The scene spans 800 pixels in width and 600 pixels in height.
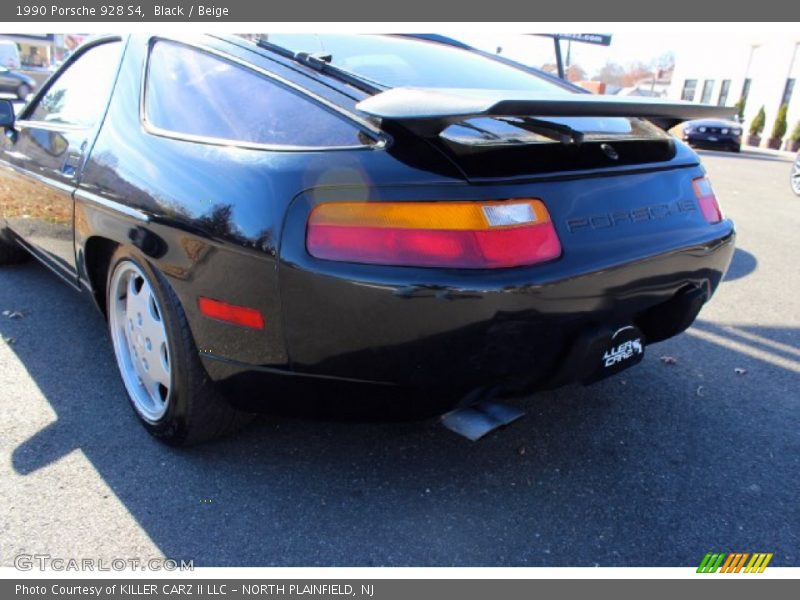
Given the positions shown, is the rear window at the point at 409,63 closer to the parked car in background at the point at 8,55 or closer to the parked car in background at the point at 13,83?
the parked car in background at the point at 13,83

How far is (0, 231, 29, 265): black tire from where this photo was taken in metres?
3.99

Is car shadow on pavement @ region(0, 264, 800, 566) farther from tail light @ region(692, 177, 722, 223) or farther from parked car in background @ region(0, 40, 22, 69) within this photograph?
parked car in background @ region(0, 40, 22, 69)

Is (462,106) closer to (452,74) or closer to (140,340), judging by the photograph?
(452,74)

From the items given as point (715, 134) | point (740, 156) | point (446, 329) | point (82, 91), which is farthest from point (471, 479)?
point (715, 134)

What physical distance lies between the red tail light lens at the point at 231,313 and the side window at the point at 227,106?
50cm

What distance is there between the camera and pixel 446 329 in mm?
1670

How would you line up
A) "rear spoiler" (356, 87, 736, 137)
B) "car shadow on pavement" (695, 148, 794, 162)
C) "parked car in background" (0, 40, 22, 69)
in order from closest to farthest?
1. "rear spoiler" (356, 87, 736, 137)
2. "car shadow on pavement" (695, 148, 794, 162)
3. "parked car in background" (0, 40, 22, 69)

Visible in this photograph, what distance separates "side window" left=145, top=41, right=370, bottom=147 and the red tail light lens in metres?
0.50

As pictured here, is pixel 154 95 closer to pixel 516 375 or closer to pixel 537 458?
pixel 516 375

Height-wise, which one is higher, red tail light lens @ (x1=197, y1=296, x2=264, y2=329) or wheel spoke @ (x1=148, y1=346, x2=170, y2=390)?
red tail light lens @ (x1=197, y1=296, x2=264, y2=329)

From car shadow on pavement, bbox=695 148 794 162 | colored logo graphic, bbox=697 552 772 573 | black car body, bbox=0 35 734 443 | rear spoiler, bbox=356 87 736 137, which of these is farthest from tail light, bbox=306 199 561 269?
car shadow on pavement, bbox=695 148 794 162

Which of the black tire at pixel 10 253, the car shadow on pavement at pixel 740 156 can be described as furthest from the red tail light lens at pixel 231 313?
the car shadow on pavement at pixel 740 156

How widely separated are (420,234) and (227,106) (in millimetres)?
913

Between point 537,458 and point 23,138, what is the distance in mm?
3019
